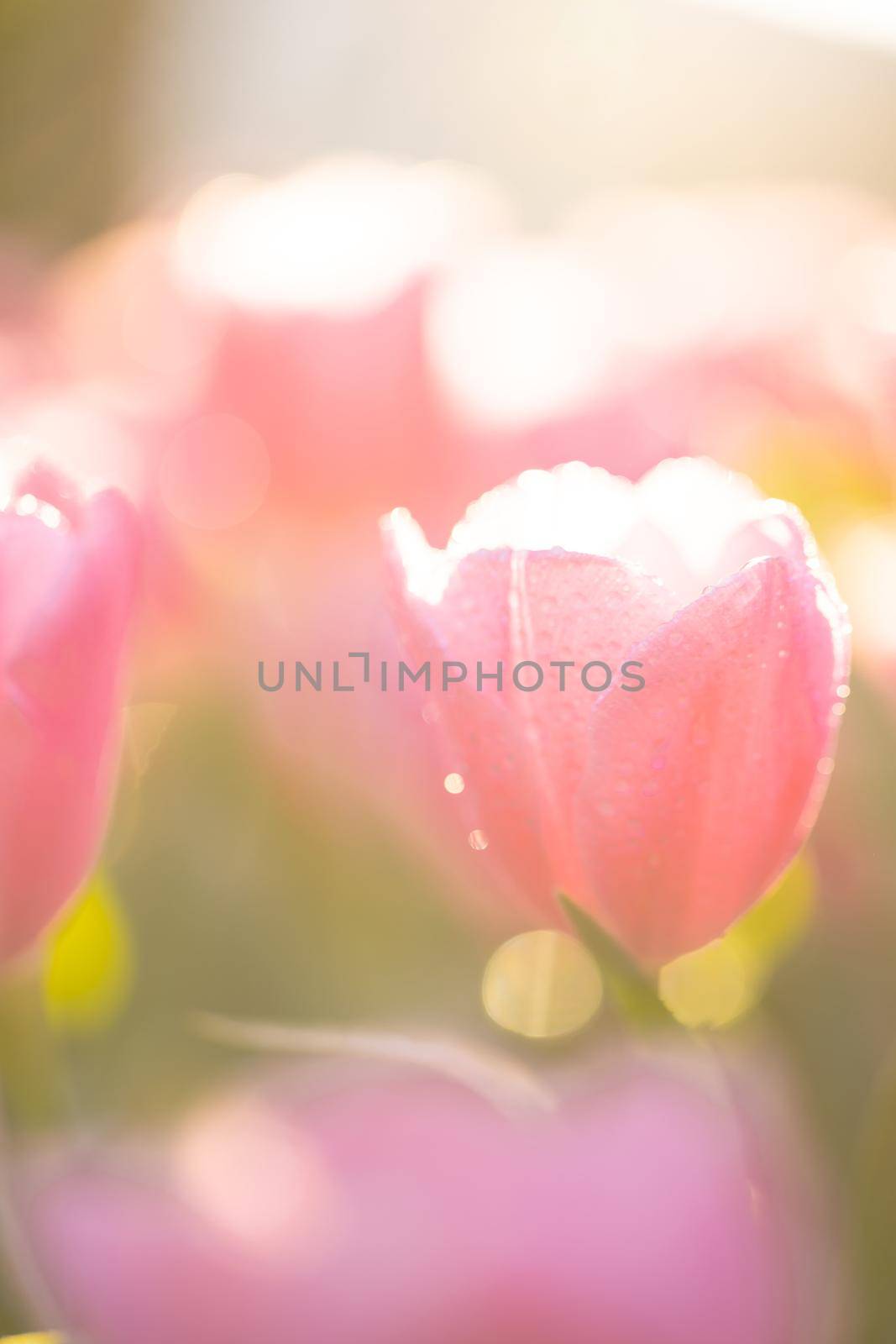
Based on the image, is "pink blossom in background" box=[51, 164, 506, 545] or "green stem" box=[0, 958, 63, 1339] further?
"pink blossom in background" box=[51, 164, 506, 545]

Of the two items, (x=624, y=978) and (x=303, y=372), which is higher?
(x=303, y=372)

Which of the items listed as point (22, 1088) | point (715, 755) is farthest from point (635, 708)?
point (22, 1088)

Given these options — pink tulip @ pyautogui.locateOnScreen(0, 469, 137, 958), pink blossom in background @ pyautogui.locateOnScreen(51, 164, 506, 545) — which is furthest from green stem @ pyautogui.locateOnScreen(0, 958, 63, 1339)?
pink blossom in background @ pyautogui.locateOnScreen(51, 164, 506, 545)

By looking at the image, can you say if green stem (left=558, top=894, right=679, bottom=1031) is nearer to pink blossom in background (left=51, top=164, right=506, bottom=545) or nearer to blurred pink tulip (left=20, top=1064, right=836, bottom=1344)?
blurred pink tulip (left=20, top=1064, right=836, bottom=1344)

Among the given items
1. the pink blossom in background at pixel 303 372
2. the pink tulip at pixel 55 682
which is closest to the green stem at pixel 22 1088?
the pink tulip at pixel 55 682

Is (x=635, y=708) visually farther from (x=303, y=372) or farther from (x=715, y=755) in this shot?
(x=303, y=372)

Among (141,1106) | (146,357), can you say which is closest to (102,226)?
(146,357)
